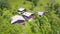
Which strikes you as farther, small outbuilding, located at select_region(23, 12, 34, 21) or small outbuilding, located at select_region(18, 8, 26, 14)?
small outbuilding, located at select_region(18, 8, 26, 14)

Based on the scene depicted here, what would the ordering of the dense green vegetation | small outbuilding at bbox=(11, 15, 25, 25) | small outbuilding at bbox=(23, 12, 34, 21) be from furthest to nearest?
small outbuilding at bbox=(23, 12, 34, 21) < small outbuilding at bbox=(11, 15, 25, 25) < the dense green vegetation

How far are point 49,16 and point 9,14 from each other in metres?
1.99

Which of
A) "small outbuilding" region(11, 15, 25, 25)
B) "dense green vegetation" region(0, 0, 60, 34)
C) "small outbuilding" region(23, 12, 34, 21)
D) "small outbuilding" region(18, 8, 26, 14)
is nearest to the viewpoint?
"dense green vegetation" region(0, 0, 60, 34)

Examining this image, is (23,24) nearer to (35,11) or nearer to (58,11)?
(35,11)

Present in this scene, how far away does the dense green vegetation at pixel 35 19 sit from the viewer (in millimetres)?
7753

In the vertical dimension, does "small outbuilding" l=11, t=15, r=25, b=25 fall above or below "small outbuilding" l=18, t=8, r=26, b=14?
below

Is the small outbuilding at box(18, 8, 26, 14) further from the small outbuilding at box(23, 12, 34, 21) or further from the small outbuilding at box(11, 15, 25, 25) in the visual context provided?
the small outbuilding at box(11, 15, 25, 25)

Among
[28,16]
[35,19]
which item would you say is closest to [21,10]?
[28,16]

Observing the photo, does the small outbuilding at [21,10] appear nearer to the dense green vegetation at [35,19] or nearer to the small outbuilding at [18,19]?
the dense green vegetation at [35,19]

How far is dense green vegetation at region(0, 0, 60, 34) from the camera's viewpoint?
7.75 metres

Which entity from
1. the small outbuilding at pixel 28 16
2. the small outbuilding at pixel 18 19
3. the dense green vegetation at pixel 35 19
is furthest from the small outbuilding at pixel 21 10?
the small outbuilding at pixel 18 19

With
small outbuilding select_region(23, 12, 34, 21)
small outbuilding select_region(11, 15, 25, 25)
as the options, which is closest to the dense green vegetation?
small outbuilding select_region(11, 15, 25, 25)

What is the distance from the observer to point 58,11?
9867 mm

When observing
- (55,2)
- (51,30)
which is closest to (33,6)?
(55,2)
